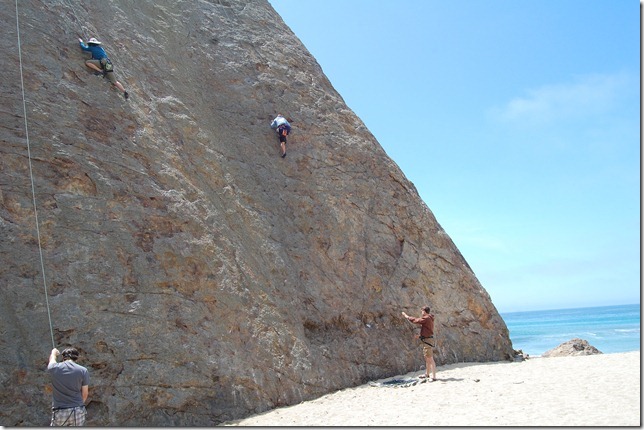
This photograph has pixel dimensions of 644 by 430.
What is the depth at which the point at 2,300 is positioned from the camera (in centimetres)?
767

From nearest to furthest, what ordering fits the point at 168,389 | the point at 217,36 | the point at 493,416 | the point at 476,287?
the point at 493,416 → the point at 168,389 → the point at 476,287 → the point at 217,36

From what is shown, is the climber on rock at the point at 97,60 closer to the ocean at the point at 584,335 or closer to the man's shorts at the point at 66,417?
the man's shorts at the point at 66,417

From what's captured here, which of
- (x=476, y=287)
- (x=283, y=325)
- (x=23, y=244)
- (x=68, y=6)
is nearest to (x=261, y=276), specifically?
(x=283, y=325)

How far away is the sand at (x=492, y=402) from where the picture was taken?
7.43m

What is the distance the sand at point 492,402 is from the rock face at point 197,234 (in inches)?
34.4

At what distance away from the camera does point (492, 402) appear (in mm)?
8484

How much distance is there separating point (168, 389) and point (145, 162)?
185 inches

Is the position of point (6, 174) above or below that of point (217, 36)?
below

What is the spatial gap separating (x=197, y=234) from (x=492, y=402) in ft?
20.5

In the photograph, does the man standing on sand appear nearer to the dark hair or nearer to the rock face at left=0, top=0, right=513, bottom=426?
the rock face at left=0, top=0, right=513, bottom=426

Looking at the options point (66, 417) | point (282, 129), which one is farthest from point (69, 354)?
point (282, 129)

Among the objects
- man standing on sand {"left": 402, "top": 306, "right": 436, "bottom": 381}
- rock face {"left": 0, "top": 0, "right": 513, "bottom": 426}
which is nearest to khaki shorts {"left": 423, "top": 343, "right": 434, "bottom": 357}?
man standing on sand {"left": 402, "top": 306, "right": 436, "bottom": 381}

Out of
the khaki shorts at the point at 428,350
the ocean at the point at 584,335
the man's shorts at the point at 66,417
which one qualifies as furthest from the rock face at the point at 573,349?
the man's shorts at the point at 66,417

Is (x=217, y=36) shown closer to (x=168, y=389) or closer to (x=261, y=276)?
(x=261, y=276)
